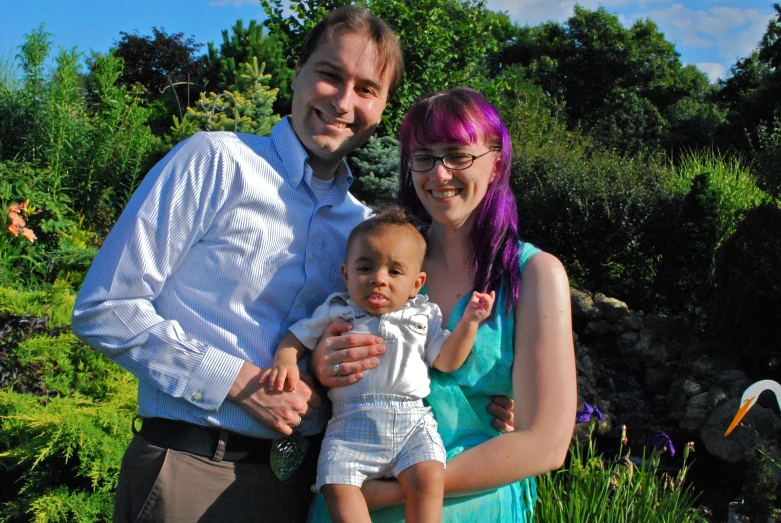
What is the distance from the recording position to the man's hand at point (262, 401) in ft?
6.32

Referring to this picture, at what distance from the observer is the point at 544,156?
9.84m

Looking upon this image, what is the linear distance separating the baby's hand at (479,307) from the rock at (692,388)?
14.8 ft

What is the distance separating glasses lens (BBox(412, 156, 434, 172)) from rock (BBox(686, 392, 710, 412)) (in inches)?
174

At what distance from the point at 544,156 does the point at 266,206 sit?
8.30 meters

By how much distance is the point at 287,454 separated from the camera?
2.04 m

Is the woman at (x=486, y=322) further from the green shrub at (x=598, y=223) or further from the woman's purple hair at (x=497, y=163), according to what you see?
the green shrub at (x=598, y=223)

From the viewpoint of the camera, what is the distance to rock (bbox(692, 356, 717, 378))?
5906mm

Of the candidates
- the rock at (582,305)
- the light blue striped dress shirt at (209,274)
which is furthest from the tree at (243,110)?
the light blue striped dress shirt at (209,274)

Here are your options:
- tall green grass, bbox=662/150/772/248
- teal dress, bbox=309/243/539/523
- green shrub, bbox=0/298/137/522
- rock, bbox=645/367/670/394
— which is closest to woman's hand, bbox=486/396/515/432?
teal dress, bbox=309/243/539/523

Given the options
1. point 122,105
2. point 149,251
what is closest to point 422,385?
point 149,251

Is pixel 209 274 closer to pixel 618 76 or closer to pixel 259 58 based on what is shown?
pixel 259 58

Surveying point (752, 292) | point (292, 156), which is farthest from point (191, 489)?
point (752, 292)

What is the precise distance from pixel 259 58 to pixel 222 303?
7.47 m

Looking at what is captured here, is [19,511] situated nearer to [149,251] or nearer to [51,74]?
[149,251]
